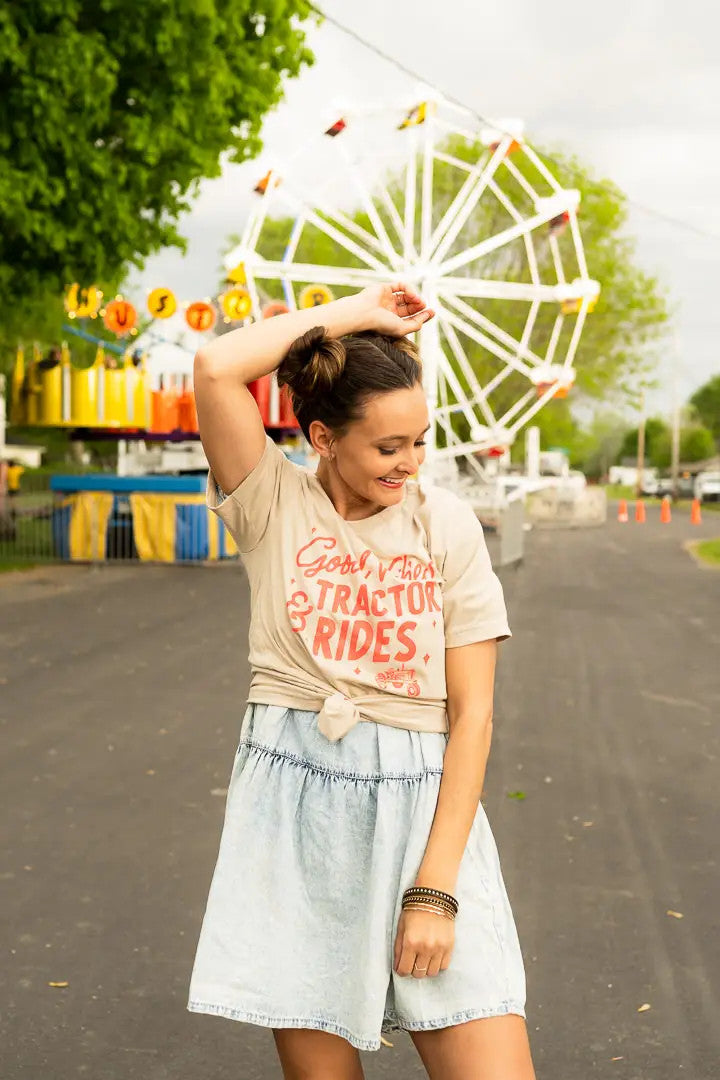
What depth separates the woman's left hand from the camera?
195 centimetres

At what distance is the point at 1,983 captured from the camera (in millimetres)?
4023

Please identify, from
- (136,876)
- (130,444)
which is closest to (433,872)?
(136,876)

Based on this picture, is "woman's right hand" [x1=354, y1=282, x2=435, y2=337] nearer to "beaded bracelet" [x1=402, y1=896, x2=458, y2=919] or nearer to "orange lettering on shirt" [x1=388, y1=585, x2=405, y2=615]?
Answer: "orange lettering on shirt" [x1=388, y1=585, x2=405, y2=615]

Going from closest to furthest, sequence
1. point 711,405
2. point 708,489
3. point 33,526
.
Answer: point 33,526 < point 708,489 < point 711,405

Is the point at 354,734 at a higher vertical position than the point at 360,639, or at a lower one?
lower

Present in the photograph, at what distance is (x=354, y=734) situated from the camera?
207 centimetres

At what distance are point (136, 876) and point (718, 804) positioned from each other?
263 cm

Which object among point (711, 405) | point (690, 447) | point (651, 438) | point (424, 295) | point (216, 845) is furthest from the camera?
point (651, 438)

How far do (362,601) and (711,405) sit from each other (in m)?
125

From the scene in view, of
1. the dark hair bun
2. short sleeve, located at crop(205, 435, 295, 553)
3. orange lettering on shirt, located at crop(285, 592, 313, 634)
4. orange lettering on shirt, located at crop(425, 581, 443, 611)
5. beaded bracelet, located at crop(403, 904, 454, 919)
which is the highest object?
the dark hair bun

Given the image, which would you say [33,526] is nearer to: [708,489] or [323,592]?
[323,592]

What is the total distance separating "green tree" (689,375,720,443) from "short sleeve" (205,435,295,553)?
123304mm

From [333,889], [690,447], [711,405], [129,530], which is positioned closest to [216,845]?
[333,889]

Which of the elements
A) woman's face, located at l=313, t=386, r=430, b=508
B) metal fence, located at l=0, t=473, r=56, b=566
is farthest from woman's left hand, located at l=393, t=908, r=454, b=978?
metal fence, located at l=0, t=473, r=56, b=566
